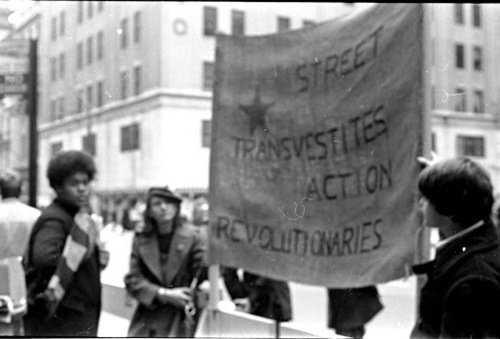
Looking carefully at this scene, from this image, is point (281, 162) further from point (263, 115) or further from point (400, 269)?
point (400, 269)

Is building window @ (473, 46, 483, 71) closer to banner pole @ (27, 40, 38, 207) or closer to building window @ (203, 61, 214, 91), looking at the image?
building window @ (203, 61, 214, 91)

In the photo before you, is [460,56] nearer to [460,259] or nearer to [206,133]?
[206,133]

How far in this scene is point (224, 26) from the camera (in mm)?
2520

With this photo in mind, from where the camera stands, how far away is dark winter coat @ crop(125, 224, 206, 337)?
2.81m

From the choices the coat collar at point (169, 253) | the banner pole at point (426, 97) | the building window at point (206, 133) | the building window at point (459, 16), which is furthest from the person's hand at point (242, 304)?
the building window at point (459, 16)

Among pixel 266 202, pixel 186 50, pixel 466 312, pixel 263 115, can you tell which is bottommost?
pixel 466 312

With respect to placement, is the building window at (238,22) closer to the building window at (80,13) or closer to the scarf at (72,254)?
the building window at (80,13)

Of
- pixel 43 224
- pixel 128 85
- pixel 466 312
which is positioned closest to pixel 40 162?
pixel 43 224

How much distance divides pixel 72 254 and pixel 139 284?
0.55 meters

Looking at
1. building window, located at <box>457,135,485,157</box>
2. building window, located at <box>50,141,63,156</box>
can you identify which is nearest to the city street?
building window, located at <box>50,141,63,156</box>

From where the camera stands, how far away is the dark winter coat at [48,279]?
2307 mm

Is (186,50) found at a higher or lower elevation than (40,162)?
higher

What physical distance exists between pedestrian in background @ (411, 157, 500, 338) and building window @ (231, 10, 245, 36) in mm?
963

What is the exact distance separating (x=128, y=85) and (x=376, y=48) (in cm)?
80
